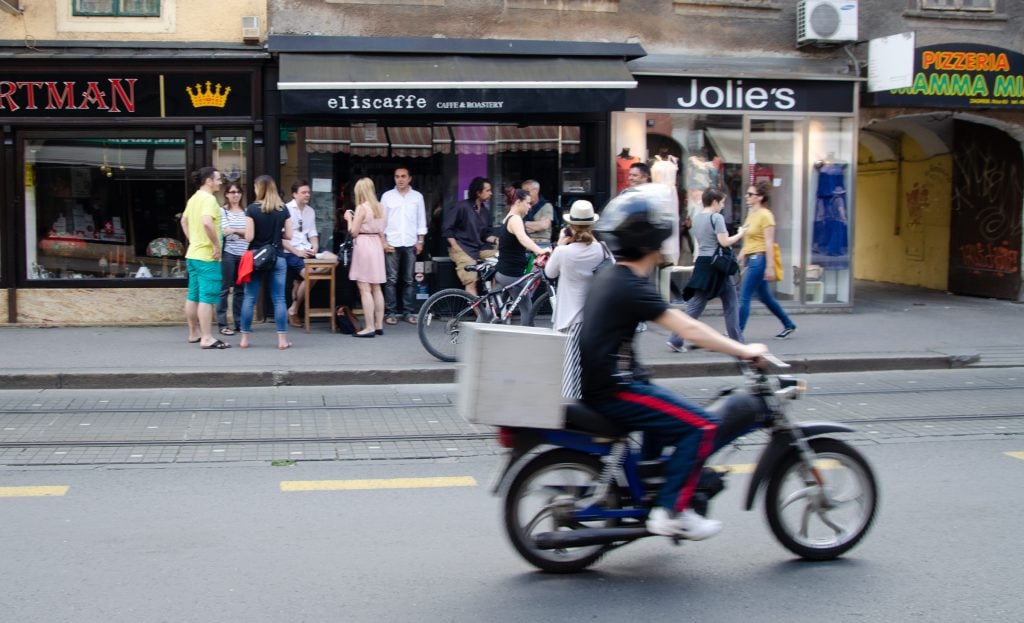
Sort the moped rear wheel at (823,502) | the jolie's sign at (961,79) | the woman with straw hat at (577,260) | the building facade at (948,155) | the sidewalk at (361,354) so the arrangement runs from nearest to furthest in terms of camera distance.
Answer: the moped rear wheel at (823,502) → the woman with straw hat at (577,260) → the sidewalk at (361,354) → the jolie's sign at (961,79) → the building facade at (948,155)

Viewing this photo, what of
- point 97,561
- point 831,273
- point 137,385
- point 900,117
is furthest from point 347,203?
point 97,561

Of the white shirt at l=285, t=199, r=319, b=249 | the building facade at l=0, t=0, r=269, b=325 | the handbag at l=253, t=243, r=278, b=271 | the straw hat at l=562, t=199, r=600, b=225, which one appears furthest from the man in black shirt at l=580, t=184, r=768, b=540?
the building facade at l=0, t=0, r=269, b=325

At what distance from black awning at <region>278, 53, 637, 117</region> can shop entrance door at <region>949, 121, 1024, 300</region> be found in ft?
20.7

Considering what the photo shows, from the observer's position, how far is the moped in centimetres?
489

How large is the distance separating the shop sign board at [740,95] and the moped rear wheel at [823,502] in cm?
913

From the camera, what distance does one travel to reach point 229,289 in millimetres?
12320

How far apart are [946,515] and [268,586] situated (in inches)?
142

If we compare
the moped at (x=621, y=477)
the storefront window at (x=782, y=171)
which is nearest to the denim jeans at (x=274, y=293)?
the storefront window at (x=782, y=171)

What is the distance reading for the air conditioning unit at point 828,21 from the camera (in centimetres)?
1407

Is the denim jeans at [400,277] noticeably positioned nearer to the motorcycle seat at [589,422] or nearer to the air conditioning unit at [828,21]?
the air conditioning unit at [828,21]

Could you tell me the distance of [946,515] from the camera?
6039mm

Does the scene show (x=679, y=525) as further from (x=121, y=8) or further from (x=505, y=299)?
(x=121, y=8)

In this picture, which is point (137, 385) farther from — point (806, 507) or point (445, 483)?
point (806, 507)

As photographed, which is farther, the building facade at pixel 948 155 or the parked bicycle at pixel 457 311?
the building facade at pixel 948 155
